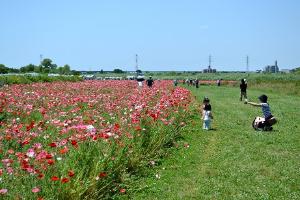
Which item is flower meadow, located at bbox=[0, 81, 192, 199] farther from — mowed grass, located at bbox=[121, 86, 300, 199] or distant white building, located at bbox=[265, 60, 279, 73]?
distant white building, located at bbox=[265, 60, 279, 73]

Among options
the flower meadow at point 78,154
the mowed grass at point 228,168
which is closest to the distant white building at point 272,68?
the mowed grass at point 228,168

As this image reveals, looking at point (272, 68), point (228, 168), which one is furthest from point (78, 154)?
point (272, 68)

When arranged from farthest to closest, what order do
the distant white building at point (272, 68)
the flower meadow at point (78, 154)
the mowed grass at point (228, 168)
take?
the distant white building at point (272, 68) < the mowed grass at point (228, 168) < the flower meadow at point (78, 154)

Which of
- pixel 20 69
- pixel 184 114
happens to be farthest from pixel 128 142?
pixel 20 69

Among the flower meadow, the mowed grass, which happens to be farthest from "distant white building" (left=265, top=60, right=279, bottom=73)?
the flower meadow

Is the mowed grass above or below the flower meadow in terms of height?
below

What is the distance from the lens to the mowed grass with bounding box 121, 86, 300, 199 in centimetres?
809

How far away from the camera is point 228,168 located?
9.89 meters

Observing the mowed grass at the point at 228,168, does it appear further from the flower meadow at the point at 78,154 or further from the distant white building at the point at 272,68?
the distant white building at the point at 272,68

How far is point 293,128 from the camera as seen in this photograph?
53.4 ft

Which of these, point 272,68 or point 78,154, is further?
point 272,68

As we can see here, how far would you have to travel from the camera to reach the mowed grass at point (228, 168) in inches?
318

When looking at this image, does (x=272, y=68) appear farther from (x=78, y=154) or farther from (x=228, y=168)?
(x=78, y=154)

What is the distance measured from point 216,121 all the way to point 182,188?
10937mm
